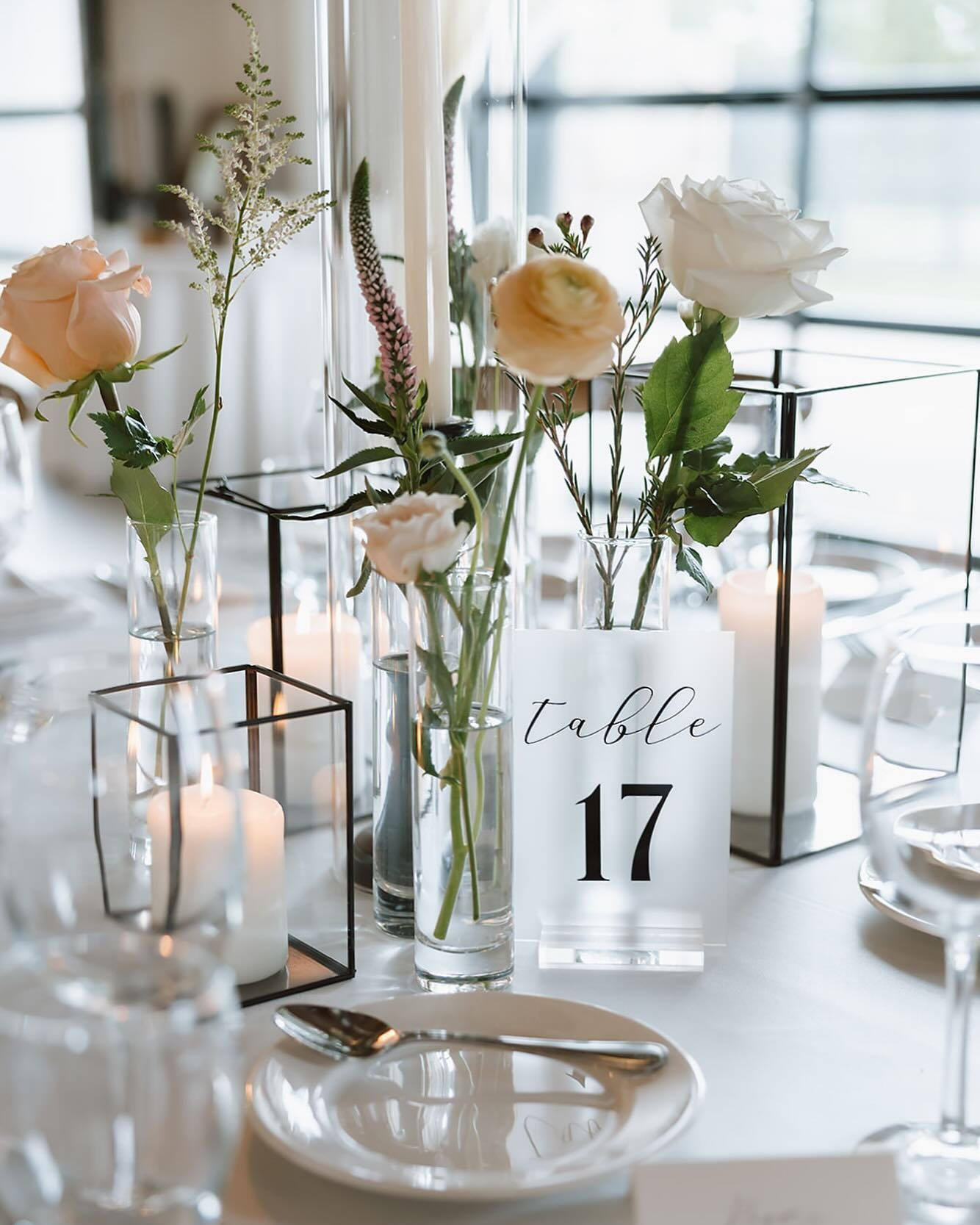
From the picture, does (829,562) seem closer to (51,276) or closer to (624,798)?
(624,798)

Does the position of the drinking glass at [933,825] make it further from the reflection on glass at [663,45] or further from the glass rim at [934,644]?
the reflection on glass at [663,45]

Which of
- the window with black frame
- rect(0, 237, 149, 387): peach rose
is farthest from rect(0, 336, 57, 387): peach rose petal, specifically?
the window with black frame

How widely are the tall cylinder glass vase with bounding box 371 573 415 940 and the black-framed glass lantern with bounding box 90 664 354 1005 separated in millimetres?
24

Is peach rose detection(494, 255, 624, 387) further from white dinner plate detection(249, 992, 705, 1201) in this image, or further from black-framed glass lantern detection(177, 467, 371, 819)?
white dinner plate detection(249, 992, 705, 1201)

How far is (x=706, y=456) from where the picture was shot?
0.86 m

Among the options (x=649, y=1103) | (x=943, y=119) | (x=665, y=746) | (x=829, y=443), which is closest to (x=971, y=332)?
(x=943, y=119)

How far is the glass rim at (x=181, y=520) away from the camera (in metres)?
0.90

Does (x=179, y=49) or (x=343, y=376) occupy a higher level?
(x=179, y=49)

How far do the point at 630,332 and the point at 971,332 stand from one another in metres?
2.70

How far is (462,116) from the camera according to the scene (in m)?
1.00

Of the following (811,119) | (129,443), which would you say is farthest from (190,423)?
(811,119)

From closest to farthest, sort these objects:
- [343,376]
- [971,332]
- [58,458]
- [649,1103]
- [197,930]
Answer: [197,930]
[649,1103]
[343,376]
[971,332]
[58,458]

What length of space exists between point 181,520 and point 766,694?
431 mm

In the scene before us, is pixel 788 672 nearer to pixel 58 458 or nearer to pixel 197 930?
pixel 197 930
